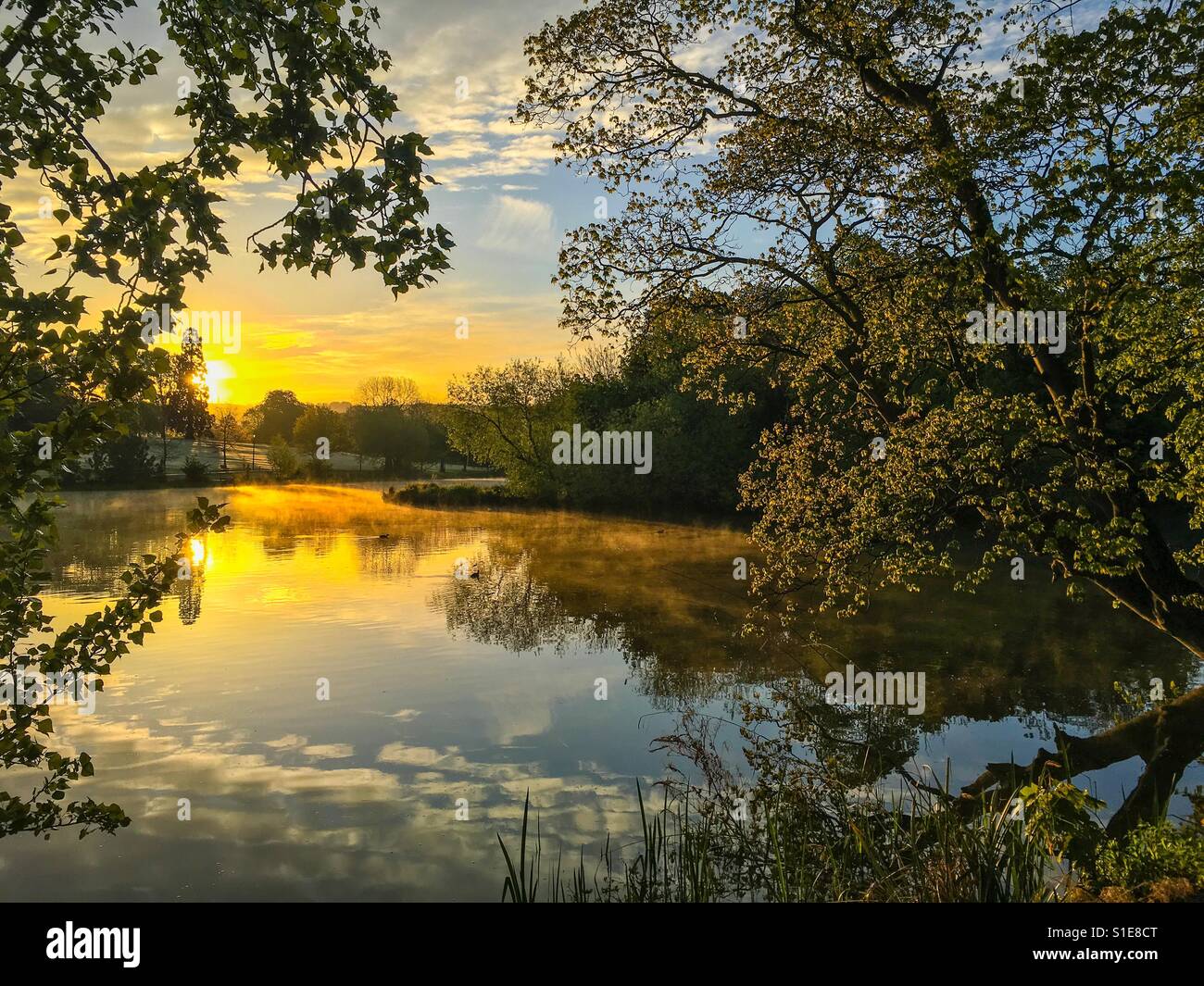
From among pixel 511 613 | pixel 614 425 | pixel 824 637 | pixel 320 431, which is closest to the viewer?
pixel 824 637

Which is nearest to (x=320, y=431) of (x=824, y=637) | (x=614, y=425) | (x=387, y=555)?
(x=614, y=425)

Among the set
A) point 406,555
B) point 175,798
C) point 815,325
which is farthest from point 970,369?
point 406,555

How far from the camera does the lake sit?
34.6ft

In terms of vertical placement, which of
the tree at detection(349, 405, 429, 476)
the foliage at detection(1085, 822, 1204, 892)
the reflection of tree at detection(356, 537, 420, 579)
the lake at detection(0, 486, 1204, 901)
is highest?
the tree at detection(349, 405, 429, 476)

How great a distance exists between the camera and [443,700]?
1761 centimetres

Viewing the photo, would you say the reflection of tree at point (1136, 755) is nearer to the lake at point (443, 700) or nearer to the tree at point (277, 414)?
the lake at point (443, 700)

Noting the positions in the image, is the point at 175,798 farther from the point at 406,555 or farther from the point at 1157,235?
the point at 406,555

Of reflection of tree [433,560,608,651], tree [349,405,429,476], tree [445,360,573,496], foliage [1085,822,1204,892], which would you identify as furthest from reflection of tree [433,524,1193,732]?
tree [349,405,429,476]

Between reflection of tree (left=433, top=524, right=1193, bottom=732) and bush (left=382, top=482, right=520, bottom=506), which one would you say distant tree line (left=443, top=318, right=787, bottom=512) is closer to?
bush (left=382, top=482, right=520, bottom=506)

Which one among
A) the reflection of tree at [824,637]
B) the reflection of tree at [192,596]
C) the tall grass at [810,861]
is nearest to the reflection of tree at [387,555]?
the reflection of tree at [824,637]

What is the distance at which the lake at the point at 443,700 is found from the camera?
10547mm

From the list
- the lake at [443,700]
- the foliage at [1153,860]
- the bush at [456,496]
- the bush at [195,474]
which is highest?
the bush at [195,474]

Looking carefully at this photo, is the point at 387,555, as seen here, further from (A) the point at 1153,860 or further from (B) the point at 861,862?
(A) the point at 1153,860
